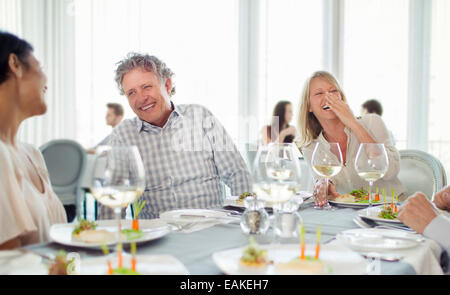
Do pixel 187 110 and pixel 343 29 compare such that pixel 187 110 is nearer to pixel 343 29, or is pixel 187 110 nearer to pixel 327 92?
pixel 327 92

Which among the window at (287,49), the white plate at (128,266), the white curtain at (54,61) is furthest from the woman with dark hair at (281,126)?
the white plate at (128,266)

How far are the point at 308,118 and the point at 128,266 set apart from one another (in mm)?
1973

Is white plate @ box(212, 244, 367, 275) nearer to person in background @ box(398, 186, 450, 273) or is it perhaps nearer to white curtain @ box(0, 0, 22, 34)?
person in background @ box(398, 186, 450, 273)

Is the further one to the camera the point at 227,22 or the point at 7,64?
the point at 227,22

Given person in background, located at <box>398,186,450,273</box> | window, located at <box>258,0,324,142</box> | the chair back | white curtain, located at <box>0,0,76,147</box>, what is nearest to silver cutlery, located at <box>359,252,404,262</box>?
person in background, located at <box>398,186,450,273</box>

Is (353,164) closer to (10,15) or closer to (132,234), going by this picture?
(132,234)

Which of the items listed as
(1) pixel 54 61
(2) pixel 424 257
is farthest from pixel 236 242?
(1) pixel 54 61

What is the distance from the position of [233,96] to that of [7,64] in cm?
525

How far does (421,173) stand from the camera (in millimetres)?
2359

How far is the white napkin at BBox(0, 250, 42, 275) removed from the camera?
79 centimetres

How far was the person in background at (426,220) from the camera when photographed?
1.09 metres
